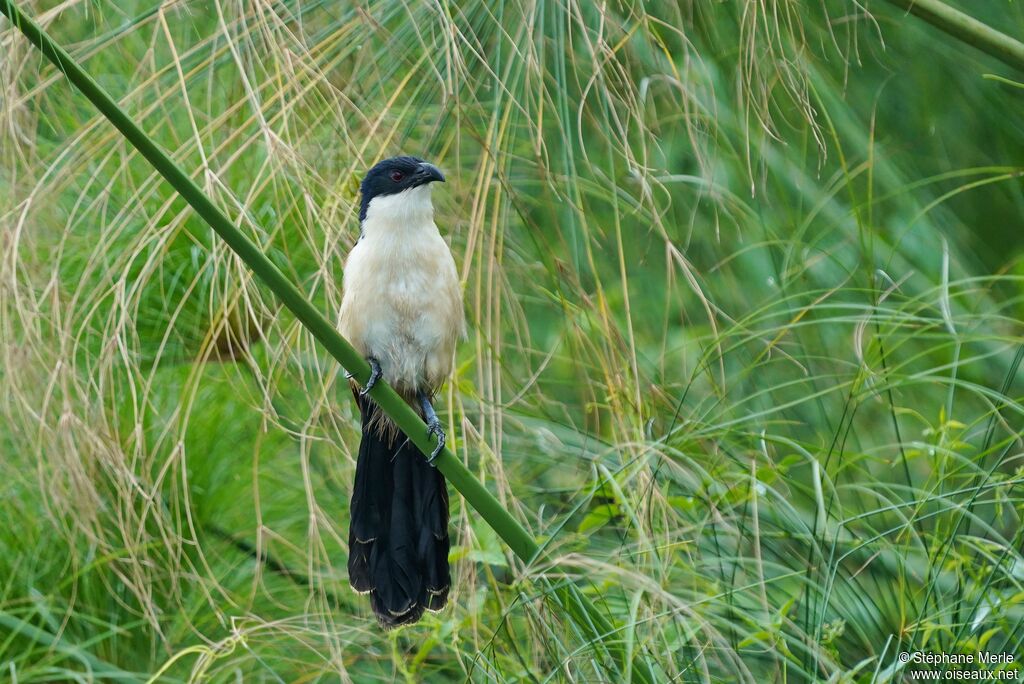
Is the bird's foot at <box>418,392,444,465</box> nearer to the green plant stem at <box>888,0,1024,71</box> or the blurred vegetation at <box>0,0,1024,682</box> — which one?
the blurred vegetation at <box>0,0,1024,682</box>

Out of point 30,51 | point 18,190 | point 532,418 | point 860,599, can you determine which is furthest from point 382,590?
point 30,51

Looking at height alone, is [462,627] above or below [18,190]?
below

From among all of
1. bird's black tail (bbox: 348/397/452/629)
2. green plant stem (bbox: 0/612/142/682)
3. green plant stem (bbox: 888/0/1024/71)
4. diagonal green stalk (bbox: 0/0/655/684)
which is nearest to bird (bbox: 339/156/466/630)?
bird's black tail (bbox: 348/397/452/629)

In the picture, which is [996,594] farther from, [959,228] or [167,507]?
[167,507]

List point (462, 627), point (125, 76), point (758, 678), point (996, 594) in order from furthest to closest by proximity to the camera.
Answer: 1. point (125, 76)
2. point (462, 627)
3. point (758, 678)
4. point (996, 594)

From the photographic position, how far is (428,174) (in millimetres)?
2338

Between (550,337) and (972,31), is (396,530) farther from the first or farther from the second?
(972,31)

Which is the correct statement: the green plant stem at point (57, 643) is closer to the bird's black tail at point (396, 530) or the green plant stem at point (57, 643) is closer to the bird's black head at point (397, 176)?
the bird's black tail at point (396, 530)

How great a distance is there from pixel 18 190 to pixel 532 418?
3.78ft

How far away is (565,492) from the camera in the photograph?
272cm

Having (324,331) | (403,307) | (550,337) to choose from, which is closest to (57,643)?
(403,307)

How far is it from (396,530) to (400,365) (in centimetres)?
41

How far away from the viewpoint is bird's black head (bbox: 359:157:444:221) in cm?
234

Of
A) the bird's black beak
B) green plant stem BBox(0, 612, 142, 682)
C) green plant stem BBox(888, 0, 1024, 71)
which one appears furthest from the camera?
green plant stem BBox(0, 612, 142, 682)
